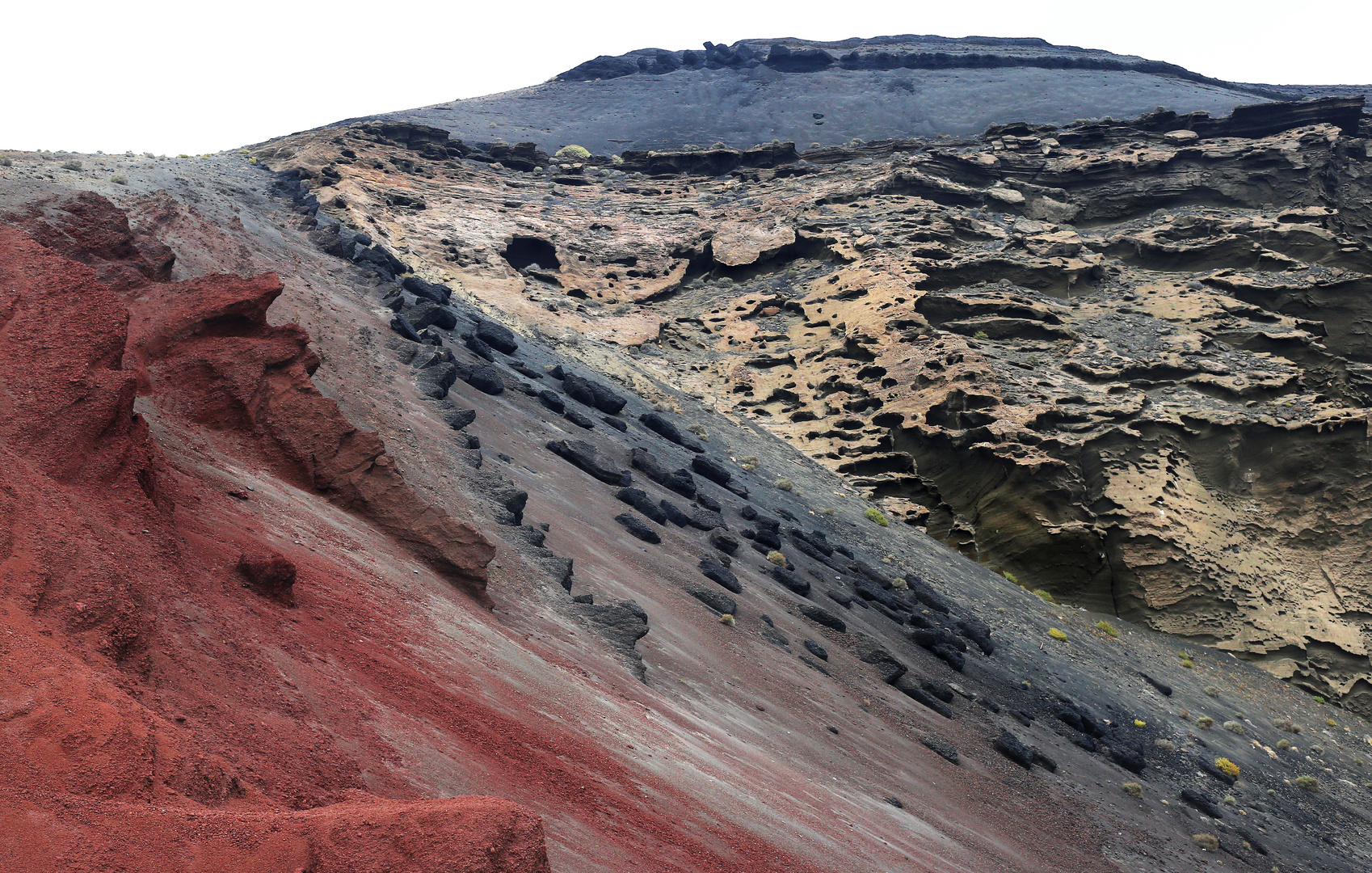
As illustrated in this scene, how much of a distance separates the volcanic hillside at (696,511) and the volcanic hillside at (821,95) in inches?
1029

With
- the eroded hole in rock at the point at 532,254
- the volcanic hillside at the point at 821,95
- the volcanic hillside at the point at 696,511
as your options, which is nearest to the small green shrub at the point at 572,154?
the volcanic hillside at the point at 696,511

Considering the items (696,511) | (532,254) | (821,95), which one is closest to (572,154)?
(532,254)

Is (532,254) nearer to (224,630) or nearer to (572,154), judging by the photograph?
(572,154)

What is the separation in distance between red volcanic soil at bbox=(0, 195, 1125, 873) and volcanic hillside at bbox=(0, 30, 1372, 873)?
0.03m

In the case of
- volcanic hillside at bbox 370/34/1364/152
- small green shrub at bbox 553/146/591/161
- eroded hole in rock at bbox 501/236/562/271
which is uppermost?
volcanic hillside at bbox 370/34/1364/152

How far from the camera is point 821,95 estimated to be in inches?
3100

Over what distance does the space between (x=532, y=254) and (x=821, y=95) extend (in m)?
48.7

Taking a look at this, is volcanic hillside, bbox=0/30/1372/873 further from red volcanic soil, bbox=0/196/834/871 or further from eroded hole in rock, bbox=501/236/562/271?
eroded hole in rock, bbox=501/236/562/271

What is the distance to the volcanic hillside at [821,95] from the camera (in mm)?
67812

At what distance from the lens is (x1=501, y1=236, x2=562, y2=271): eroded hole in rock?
127ft

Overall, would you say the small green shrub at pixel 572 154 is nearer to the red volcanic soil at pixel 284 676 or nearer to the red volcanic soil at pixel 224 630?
the red volcanic soil at pixel 284 676

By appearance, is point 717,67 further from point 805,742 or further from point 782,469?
point 805,742

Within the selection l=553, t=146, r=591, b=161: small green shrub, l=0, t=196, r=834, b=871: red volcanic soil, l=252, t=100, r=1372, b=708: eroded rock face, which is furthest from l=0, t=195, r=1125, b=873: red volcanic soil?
l=553, t=146, r=591, b=161: small green shrub

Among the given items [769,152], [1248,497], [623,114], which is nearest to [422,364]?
[1248,497]
